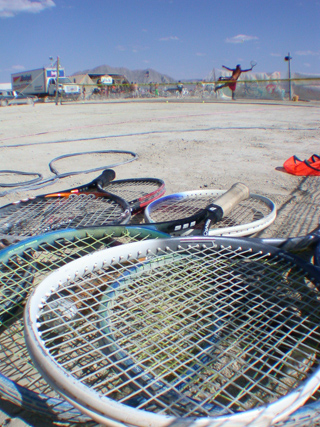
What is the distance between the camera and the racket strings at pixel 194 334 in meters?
0.88

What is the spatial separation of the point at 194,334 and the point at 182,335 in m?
0.06

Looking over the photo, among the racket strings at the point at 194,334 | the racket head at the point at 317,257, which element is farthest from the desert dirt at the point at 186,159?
the racket head at the point at 317,257

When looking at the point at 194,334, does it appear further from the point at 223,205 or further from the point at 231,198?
the point at 231,198

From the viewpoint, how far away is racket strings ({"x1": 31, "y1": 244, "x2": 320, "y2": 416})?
88cm

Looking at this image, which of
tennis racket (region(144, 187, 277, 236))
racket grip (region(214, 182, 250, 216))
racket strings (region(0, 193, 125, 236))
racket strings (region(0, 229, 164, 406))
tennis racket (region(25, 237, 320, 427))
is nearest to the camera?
tennis racket (region(25, 237, 320, 427))

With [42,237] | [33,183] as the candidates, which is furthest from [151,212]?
[33,183]

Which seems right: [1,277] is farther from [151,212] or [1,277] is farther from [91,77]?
[91,77]

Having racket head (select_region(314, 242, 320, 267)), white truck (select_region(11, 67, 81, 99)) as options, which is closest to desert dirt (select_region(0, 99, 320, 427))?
racket head (select_region(314, 242, 320, 267))

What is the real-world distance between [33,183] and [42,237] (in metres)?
1.86

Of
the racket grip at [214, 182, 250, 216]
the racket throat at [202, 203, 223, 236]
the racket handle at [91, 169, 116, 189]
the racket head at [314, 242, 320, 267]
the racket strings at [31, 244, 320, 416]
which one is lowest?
the racket strings at [31, 244, 320, 416]

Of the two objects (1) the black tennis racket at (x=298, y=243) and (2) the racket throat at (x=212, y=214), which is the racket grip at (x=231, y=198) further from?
(1) the black tennis racket at (x=298, y=243)

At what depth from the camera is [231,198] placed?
2094 millimetres

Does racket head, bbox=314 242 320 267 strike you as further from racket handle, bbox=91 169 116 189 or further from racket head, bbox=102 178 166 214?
racket handle, bbox=91 169 116 189

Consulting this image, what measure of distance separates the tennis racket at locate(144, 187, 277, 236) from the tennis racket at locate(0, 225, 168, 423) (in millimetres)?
306
